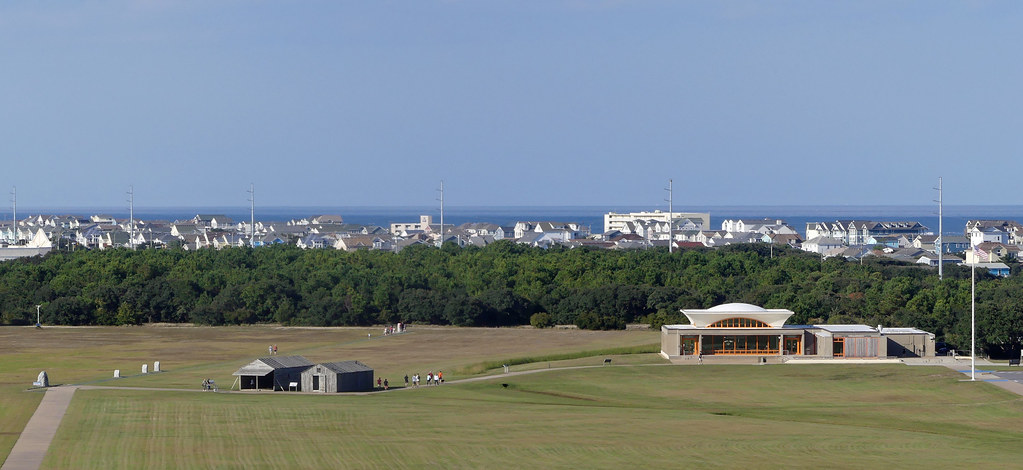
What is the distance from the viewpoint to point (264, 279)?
440 ft

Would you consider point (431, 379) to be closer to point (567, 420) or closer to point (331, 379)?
point (331, 379)

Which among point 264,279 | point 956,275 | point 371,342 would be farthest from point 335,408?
point 956,275

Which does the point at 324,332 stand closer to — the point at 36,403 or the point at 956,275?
the point at 36,403

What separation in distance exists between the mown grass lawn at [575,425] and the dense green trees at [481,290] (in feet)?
90.4

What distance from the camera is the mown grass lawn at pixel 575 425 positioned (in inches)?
2005

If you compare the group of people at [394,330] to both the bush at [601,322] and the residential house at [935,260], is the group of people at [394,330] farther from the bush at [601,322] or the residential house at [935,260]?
the residential house at [935,260]

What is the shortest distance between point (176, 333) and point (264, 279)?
812 inches

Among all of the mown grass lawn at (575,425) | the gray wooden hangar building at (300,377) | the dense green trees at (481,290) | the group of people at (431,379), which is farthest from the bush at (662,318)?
the gray wooden hangar building at (300,377)

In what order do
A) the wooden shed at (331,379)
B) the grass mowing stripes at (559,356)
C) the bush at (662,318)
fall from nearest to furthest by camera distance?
the wooden shed at (331,379)
the grass mowing stripes at (559,356)
the bush at (662,318)

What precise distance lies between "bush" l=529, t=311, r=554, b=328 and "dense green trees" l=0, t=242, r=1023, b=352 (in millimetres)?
181

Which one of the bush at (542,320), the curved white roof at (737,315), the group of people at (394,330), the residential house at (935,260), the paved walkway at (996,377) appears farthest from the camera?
the residential house at (935,260)

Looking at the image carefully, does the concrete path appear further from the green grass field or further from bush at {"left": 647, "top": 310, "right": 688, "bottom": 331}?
bush at {"left": 647, "top": 310, "right": 688, "bottom": 331}

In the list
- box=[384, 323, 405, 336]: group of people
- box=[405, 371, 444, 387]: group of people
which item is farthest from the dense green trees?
box=[405, 371, 444, 387]: group of people

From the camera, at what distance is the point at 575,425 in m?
58.3
